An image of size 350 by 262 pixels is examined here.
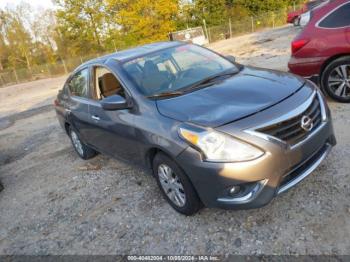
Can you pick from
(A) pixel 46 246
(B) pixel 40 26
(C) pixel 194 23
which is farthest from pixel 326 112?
(B) pixel 40 26

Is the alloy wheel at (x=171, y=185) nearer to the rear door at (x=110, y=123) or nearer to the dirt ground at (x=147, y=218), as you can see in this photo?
the dirt ground at (x=147, y=218)

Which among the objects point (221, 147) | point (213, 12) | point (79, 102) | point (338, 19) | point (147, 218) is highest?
point (213, 12)

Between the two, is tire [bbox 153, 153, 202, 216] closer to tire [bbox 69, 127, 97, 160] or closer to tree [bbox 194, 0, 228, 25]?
tire [bbox 69, 127, 97, 160]

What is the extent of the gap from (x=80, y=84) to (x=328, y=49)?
3.88 meters

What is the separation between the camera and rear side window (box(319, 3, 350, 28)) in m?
5.10

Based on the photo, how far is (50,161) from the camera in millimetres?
6242

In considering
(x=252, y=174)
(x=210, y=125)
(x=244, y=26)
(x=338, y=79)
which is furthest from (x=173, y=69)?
(x=244, y=26)

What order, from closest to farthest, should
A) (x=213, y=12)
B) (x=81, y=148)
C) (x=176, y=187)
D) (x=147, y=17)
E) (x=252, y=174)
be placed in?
(x=252, y=174), (x=176, y=187), (x=81, y=148), (x=147, y=17), (x=213, y=12)

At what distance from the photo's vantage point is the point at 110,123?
4.11 m

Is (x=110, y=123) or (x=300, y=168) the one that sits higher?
(x=110, y=123)

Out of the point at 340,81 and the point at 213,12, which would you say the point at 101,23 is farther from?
the point at 340,81

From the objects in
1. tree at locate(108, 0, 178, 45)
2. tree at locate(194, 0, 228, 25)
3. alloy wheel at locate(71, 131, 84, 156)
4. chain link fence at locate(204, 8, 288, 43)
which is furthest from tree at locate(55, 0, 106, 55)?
alloy wheel at locate(71, 131, 84, 156)

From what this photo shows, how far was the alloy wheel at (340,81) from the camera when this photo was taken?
16.9 feet

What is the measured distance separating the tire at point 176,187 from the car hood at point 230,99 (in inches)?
18.8
